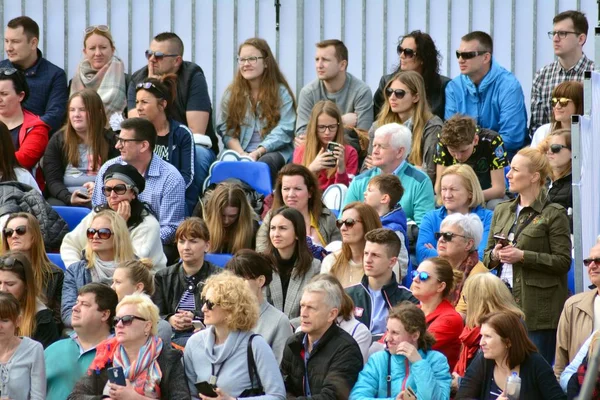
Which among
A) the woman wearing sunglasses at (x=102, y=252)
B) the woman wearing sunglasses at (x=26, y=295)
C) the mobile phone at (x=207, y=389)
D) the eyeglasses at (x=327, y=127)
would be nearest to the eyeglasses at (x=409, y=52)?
the eyeglasses at (x=327, y=127)

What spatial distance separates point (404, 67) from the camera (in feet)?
41.4

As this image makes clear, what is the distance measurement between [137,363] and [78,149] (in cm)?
412

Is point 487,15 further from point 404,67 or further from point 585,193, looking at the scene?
point 585,193

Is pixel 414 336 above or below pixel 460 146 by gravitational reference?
below

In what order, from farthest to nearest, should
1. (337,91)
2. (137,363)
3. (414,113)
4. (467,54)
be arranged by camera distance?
(337,91) → (467,54) → (414,113) → (137,363)

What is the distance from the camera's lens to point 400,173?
11062 millimetres

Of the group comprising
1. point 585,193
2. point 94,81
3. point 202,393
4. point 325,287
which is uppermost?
point 94,81

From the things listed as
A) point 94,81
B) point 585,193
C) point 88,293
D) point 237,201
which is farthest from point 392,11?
point 88,293

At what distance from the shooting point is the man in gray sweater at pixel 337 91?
1273 centimetres

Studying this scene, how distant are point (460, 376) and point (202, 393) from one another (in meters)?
1.57

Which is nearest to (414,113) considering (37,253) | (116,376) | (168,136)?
Answer: (168,136)

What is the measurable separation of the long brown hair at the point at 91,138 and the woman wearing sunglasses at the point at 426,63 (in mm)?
2526

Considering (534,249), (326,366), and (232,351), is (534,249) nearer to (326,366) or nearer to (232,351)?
(326,366)

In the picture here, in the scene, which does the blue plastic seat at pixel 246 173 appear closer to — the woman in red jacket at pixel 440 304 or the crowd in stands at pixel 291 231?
the crowd in stands at pixel 291 231
